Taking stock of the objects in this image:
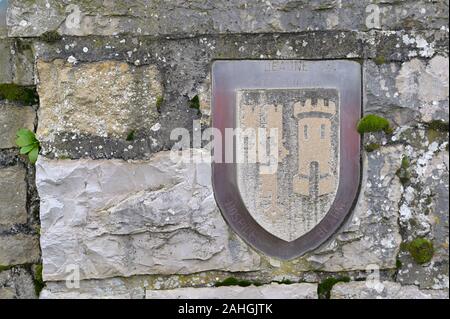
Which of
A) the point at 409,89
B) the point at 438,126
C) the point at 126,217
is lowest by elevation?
the point at 126,217

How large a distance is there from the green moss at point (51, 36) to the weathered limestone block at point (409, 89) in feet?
2.94

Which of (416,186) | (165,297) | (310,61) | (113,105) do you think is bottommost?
(165,297)

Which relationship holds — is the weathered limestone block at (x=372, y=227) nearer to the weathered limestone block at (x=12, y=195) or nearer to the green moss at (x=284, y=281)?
the green moss at (x=284, y=281)

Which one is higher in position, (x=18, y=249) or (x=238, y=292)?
(x=18, y=249)

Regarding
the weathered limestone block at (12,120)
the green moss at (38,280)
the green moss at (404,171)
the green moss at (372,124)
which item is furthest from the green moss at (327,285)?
the weathered limestone block at (12,120)

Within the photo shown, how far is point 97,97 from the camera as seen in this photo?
5.47 ft

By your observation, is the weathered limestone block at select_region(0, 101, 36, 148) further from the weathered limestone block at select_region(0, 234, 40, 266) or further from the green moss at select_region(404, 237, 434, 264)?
the green moss at select_region(404, 237, 434, 264)

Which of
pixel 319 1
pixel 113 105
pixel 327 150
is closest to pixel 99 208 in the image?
pixel 113 105

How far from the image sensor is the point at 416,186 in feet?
5.66

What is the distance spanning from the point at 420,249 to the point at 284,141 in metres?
0.52

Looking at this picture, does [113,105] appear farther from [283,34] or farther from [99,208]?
[283,34]

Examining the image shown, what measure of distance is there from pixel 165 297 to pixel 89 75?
0.70 metres

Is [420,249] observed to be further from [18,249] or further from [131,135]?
[18,249]

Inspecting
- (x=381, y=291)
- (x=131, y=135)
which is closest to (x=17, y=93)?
(x=131, y=135)
